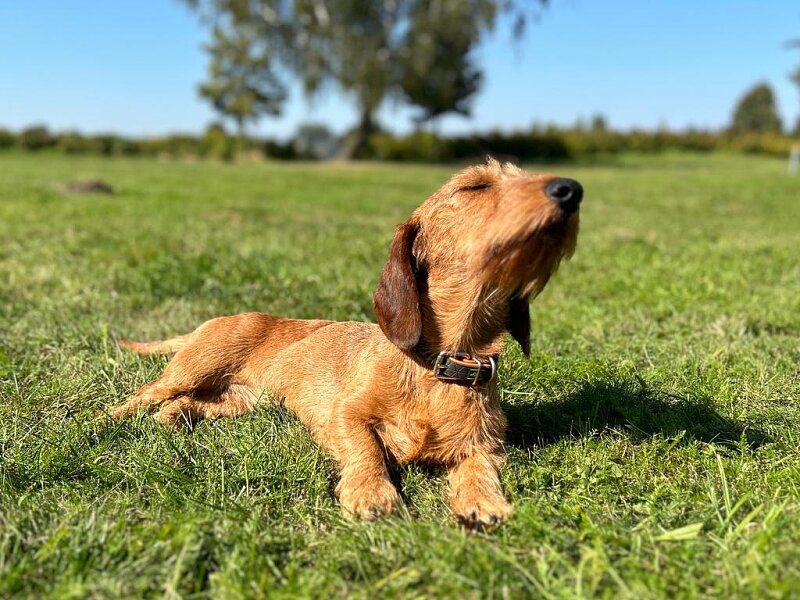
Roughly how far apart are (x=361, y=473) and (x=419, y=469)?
381 mm

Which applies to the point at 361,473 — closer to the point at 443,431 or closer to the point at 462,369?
the point at 443,431

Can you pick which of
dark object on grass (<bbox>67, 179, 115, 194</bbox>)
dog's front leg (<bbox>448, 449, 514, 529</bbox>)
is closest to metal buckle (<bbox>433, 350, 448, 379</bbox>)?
dog's front leg (<bbox>448, 449, 514, 529</bbox>)

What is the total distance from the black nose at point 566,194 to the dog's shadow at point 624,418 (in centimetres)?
128

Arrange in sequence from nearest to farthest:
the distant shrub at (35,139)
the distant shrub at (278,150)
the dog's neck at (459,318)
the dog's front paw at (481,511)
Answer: the dog's front paw at (481,511) < the dog's neck at (459,318) < the distant shrub at (35,139) < the distant shrub at (278,150)

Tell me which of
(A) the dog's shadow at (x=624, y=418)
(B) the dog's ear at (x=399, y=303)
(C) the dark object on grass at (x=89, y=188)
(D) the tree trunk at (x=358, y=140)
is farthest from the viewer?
(D) the tree trunk at (x=358, y=140)

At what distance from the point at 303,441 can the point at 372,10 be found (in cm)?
3451

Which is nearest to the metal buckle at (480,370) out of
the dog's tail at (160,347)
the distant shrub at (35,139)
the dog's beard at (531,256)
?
the dog's beard at (531,256)

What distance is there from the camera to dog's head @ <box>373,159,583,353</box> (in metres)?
2.68

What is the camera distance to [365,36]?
33.8 m

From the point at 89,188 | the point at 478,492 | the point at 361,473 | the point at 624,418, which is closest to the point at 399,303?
the point at 361,473

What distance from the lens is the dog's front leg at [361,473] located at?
2613 mm

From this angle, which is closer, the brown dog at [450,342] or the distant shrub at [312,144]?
the brown dog at [450,342]

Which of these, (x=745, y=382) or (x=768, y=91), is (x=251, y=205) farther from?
(x=768, y=91)

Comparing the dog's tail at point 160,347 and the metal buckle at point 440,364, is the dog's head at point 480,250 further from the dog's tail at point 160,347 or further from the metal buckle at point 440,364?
the dog's tail at point 160,347
